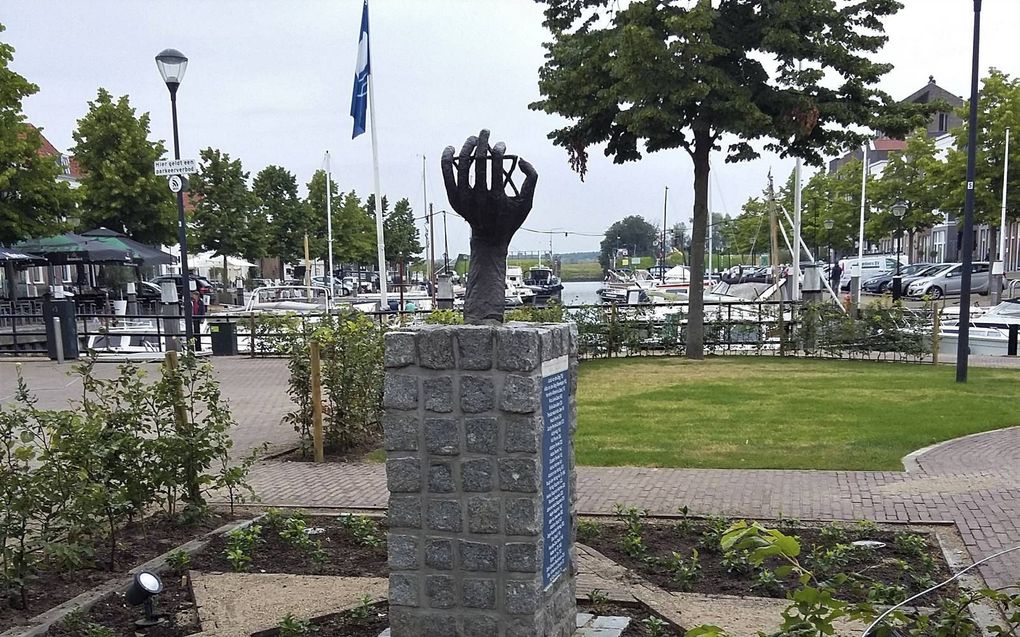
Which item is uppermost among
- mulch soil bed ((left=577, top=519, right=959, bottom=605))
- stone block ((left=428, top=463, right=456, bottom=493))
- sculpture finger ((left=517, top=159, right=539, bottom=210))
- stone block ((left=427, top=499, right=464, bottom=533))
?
sculpture finger ((left=517, top=159, right=539, bottom=210))

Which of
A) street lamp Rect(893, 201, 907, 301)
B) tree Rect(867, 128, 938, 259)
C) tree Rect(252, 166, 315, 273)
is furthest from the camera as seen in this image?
tree Rect(252, 166, 315, 273)

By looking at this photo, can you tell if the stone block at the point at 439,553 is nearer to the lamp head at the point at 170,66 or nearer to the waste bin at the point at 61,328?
the lamp head at the point at 170,66

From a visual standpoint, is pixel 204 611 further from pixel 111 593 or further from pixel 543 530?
pixel 543 530

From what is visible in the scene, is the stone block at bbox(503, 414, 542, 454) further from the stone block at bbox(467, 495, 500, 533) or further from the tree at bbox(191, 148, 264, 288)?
the tree at bbox(191, 148, 264, 288)

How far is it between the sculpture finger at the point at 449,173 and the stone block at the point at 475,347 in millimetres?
828

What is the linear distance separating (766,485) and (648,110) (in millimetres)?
9561

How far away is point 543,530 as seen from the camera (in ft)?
14.1

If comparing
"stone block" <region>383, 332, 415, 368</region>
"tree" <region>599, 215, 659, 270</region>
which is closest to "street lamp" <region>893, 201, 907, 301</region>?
"stone block" <region>383, 332, 415, 368</region>

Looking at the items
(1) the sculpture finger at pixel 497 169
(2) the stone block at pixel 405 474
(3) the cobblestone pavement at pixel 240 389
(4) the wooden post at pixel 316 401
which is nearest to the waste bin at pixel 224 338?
(3) the cobblestone pavement at pixel 240 389

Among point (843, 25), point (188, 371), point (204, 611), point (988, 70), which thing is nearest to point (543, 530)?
point (204, 611)

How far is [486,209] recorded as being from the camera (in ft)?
14.9

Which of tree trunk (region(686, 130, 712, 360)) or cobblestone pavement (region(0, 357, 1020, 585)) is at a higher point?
tree trunk (region(686, 130, 712, 360))

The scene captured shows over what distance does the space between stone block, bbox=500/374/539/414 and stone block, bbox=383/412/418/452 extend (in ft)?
1.78

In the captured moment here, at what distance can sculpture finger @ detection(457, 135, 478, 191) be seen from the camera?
441 centimetres
